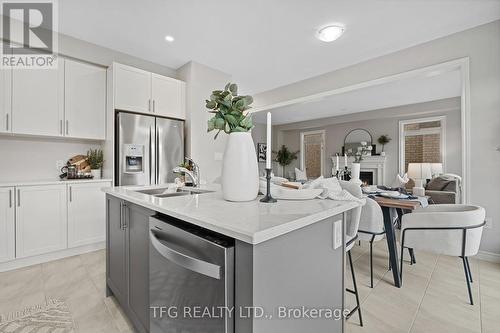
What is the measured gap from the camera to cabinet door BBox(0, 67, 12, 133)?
2299 millimetres

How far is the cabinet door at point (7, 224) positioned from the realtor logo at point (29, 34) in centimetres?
135

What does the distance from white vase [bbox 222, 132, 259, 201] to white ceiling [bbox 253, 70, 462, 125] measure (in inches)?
129

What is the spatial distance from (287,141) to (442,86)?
502 centimetres

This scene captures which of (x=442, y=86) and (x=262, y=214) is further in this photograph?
(x=442, y=86)

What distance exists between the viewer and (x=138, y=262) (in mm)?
1266

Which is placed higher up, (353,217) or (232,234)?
(232,234)

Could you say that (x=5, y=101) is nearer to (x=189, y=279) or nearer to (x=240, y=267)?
(x=189, y=279)

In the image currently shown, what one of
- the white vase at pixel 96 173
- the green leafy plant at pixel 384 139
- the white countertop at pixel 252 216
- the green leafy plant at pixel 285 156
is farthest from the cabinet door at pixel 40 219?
the green leafy plant at pixel 384 139

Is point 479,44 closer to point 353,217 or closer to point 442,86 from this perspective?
point 442,86

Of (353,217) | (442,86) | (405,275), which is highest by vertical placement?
(442,86)

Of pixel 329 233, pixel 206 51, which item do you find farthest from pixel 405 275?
pixel 206 51

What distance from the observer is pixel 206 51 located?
3.20 meters

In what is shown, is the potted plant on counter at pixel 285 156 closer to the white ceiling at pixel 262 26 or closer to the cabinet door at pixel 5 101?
the white ceiling at pixel 262 26

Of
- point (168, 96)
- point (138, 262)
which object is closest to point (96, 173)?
point (168, 96)
